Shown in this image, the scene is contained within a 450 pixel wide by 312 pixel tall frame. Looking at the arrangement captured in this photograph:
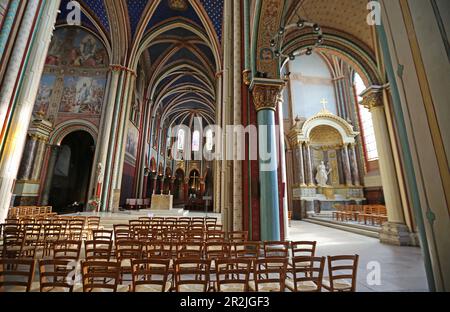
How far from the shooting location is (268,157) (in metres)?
5.19

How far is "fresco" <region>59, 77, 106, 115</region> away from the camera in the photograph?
1287 centimetres

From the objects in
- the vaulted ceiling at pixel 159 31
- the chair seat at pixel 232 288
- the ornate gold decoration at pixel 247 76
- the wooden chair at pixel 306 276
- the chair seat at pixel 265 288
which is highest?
the vaulted ceiling at pixel 159 31

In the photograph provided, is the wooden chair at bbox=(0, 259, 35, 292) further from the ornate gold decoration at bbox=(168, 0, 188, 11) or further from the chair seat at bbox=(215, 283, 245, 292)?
the ornate gold decoration at bbox=(168, 0, 188, 11)

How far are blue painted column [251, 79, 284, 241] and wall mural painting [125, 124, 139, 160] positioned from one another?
11.8 m

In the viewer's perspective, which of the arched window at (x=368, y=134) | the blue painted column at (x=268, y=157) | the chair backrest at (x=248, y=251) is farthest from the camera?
the arched window at (x=368, y=134)

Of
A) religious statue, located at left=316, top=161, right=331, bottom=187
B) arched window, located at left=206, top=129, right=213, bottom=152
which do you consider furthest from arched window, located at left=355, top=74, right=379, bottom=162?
arched window, located at left=206, top=129, right=213, bottom=152

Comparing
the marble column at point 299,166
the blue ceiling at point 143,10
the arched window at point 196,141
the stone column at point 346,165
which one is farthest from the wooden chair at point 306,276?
the arched window at point 196,141

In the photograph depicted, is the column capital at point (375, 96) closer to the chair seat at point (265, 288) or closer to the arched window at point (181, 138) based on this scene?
the chair seat at point (265, 288)

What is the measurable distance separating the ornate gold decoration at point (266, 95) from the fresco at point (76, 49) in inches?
509

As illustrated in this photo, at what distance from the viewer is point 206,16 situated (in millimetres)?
13211

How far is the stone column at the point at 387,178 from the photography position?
628 cm

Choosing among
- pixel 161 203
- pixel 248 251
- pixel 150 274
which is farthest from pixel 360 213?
pixel 150 274

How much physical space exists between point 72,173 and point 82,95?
631cm
